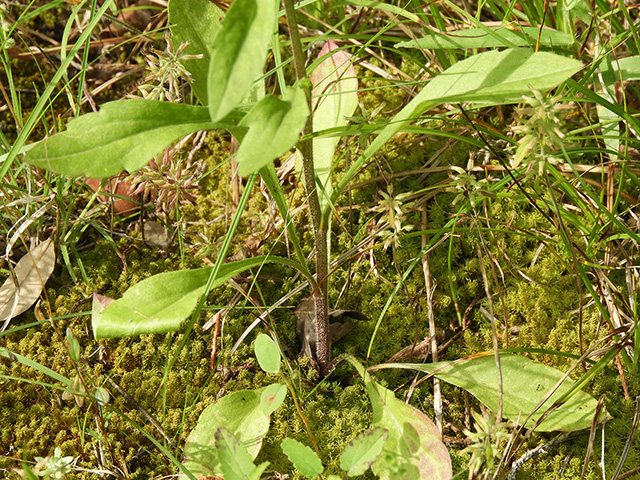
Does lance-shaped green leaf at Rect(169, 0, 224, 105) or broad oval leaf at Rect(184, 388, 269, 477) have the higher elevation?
lance-shaped green leaf at Rect(169, 0, 224, 105)

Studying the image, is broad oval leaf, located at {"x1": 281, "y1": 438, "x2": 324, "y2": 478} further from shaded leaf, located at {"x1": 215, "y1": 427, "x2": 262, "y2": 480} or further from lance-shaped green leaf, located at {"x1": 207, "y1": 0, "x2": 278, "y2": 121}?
lance-shaped green leaf, located at {"x1": 207, "y1": 0, "x2": 278, "y2": 121}

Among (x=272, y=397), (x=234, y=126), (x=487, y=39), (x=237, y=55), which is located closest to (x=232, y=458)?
(x=272, y=397)

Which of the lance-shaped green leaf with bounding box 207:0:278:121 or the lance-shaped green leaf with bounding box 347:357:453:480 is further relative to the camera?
the lance-shaped green leaf with bounding box 347:357:453:480

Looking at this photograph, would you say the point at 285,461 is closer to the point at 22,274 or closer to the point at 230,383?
the point at 230,383

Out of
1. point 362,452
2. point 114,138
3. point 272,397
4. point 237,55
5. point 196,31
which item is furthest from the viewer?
point 196,31

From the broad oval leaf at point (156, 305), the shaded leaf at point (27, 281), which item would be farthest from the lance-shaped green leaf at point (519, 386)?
the shaded leaf at point (27, 281)

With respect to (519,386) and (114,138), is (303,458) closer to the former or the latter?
(519,386)

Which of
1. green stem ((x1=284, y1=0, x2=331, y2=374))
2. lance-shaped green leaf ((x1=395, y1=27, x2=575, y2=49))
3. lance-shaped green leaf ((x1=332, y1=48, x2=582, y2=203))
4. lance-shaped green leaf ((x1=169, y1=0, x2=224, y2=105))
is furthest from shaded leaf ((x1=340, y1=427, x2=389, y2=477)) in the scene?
lance-shaped green leaf ((x1=395, y1=27, x2=575, y2=49))
